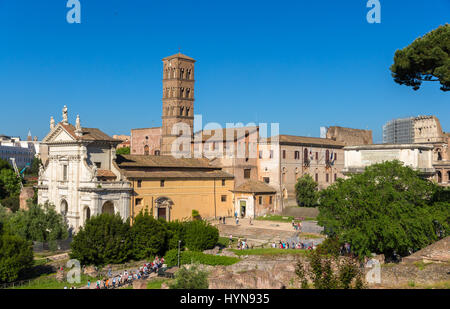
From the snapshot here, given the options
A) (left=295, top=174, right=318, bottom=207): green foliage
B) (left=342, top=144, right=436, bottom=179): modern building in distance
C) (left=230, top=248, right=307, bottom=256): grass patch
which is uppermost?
(left=342, top=144, right=436, bottom=179): modern building in distance

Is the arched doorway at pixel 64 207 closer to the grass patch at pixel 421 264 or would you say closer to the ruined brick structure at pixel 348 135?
the grass patch at pixel 421 264

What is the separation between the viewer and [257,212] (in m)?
53.4

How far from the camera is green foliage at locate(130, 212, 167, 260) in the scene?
37.4 m

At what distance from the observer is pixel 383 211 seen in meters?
29.8

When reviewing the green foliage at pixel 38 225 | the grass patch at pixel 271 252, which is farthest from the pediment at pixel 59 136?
the grass patch at pixel 271 252

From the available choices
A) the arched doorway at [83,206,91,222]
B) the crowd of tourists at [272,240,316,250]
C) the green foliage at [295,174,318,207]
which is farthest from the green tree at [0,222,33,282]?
the green foliage at [295,174,318,207]

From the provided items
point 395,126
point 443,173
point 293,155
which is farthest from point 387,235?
point 395,126

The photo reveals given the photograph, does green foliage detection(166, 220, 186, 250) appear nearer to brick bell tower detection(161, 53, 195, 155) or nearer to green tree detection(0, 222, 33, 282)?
green tree detection(0, 222, 33, 282)

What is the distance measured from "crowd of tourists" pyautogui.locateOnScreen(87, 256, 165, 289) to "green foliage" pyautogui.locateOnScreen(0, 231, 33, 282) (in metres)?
5.49

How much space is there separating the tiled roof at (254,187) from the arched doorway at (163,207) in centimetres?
937

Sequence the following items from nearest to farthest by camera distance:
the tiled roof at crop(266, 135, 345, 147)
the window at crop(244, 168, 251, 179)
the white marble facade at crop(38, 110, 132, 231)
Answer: the white marble facade at crop(38, 110, 132, 231), the window at crop(244, 168, 251, 179), the tiled roof at crop(266, 135, 345, 147)

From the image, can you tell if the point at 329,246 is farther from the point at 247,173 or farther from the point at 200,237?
the point at 247,173

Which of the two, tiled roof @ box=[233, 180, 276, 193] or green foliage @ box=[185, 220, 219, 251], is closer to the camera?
green foliage @ box=[185, 220, 219, 251]
